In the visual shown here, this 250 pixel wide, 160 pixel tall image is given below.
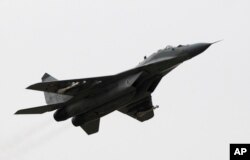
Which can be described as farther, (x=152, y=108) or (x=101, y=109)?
(x=152, y=108)

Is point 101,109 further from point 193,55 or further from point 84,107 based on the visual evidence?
point 193,55

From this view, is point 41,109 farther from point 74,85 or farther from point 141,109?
point 141,109

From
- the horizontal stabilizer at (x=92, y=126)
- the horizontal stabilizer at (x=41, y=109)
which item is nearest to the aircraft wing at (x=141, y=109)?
the horizontal stabilizer at (x=92, y=126)

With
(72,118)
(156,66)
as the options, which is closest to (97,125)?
(72,118)

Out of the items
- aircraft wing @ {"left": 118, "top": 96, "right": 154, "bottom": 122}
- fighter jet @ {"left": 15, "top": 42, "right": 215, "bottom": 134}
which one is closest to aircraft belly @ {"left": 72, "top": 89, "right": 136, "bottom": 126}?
fighter jet @ {"left": 15, "top": 42, "right": 215, "bottom": 134}

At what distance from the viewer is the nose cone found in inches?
1768

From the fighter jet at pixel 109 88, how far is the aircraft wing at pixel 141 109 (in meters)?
3.12

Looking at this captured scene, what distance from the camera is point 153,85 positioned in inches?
1886

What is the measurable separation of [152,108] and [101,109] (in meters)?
5.42

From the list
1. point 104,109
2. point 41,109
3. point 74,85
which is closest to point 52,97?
point 41,109

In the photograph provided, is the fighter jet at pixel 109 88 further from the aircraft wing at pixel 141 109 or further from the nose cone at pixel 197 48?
the aircraft wing at pixel 141 109

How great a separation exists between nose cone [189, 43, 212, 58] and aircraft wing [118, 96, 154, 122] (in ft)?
21.8

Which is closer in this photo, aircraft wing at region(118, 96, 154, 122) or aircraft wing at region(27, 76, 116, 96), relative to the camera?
aircraft wing at region(27, 76, 116, 96)

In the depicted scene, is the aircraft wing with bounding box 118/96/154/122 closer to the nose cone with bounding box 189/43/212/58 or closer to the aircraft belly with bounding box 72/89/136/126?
the aircraft belly with bounding box 72/89/136/126
